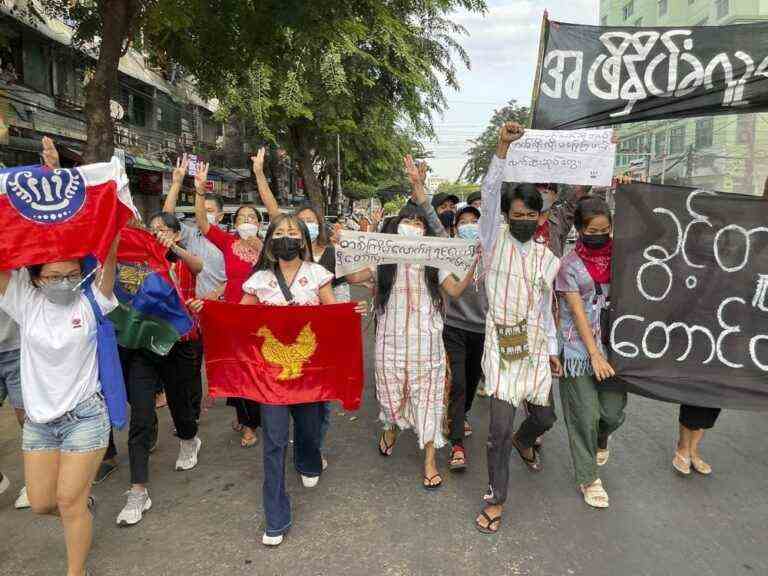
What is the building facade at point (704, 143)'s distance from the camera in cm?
2052

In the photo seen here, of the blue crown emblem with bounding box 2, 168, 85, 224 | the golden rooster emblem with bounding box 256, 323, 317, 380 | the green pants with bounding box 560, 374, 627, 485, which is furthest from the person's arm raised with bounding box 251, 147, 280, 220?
the green pants with bounding box 560, 374, 627, 485

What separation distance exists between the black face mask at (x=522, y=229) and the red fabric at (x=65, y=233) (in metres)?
2.00

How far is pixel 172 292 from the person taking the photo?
3.41 metres

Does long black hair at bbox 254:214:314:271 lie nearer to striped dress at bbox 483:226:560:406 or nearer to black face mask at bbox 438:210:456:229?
striped dress at bbox 483:226:560:406

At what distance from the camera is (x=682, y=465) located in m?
3.69

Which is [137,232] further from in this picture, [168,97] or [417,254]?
[168,97]

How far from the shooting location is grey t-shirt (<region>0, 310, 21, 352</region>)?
3.23m

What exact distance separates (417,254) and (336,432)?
1831 mm

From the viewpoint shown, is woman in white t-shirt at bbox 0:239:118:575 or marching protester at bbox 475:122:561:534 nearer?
woman in white t-shirt at bbox 0:239:118:575

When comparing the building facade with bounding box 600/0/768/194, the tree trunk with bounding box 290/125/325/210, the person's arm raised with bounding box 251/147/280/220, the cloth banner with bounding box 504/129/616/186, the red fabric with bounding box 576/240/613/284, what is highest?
the building facade with bounding box 600/0/768/194

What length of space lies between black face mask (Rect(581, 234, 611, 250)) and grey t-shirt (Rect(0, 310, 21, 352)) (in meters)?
3.31

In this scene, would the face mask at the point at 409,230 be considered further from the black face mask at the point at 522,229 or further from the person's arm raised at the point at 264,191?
the person's arm raised at the point at 264,191

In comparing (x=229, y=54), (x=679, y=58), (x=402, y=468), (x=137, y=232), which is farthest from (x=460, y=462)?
(x=229, y=54)

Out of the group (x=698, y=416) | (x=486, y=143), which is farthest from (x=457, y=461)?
(x=486, y=143)
